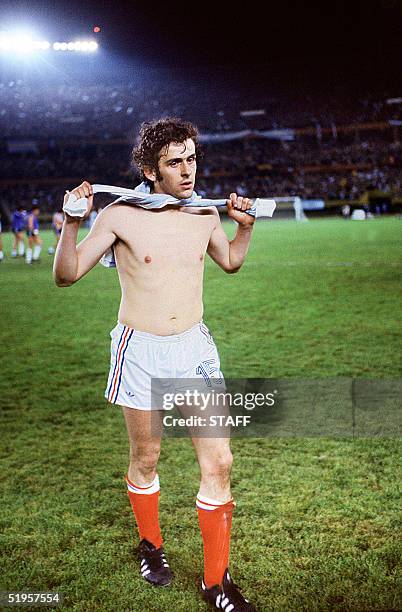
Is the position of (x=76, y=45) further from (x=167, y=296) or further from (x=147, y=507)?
(x=147, y=507)

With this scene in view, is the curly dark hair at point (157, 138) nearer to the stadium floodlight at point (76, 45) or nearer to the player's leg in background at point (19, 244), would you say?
the player's leg in background at point (19, 244)

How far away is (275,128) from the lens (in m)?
69.5

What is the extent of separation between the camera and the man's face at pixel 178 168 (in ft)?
9.34

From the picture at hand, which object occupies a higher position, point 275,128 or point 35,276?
point 275,128

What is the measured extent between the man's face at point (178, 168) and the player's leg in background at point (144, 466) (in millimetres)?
1063

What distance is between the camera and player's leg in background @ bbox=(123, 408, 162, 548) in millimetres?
3010

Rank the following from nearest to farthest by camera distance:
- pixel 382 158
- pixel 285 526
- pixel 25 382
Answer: pixel 285 526 → pixel 25 382 → pixel 382 158

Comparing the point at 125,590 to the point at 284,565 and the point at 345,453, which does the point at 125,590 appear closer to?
the point at 284,565

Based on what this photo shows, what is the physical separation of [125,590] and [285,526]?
1085mm

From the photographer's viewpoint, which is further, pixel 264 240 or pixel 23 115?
pixel 23 115

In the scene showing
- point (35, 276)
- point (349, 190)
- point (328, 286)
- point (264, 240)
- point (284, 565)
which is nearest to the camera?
point (284, 565)

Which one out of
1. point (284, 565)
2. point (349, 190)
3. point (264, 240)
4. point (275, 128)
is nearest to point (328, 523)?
point (284, 565)

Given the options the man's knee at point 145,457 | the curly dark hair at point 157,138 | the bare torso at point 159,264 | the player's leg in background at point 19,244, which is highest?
the curly dark hair at point 157,138

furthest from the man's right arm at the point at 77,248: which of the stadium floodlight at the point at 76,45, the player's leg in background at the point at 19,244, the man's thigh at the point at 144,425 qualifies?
the stadium floodlight at the point at 76,45
